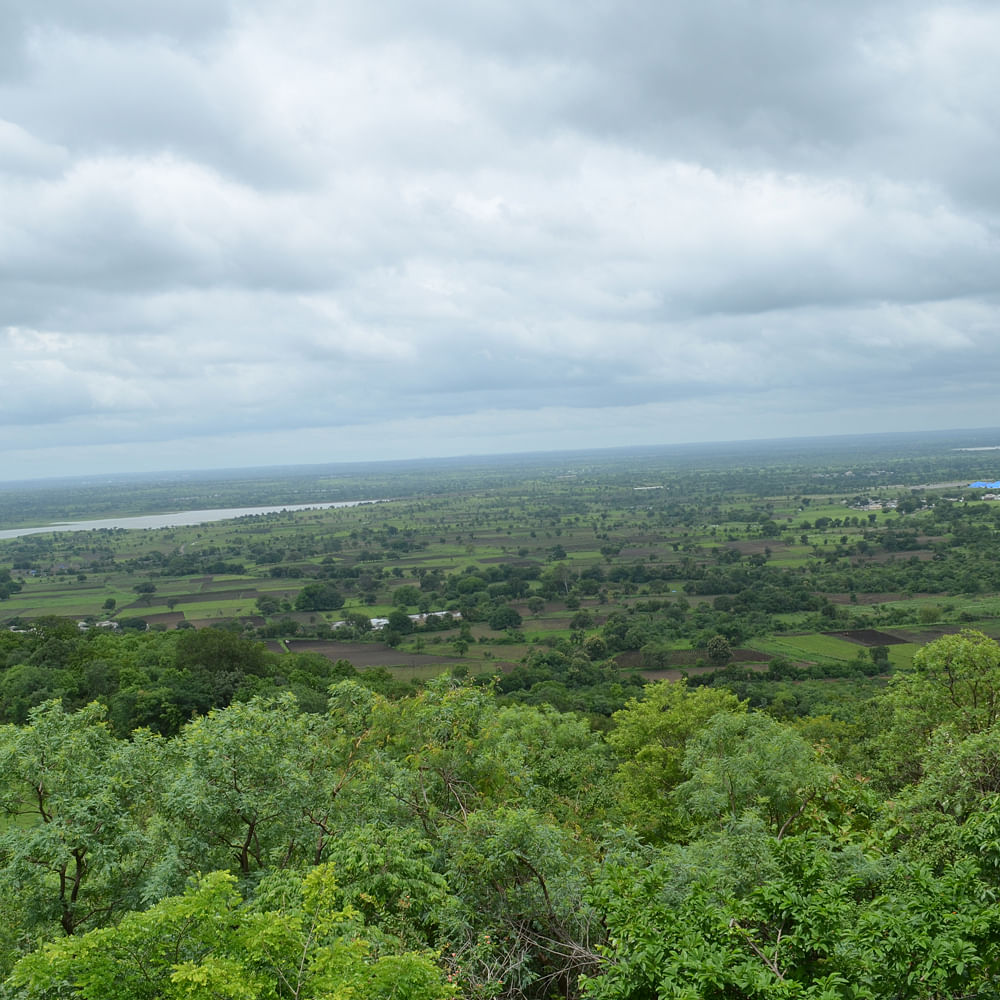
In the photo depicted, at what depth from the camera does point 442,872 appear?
15531mm

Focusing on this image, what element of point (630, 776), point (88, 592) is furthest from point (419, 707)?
point (88, 592)

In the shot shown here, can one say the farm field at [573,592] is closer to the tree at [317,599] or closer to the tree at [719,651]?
the tree at [719,651]

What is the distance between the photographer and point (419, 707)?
21250 millimetres

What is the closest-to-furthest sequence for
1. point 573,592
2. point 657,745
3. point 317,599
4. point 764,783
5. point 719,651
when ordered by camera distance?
point 764,783 < point 657,745 < point 719,651 < point 317,599 < point 573,592

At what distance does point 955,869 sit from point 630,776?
20.9 m

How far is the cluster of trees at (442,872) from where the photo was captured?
954 centimetres

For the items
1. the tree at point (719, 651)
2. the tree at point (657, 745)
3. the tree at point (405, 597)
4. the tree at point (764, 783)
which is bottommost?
the tree at point (719, 651)

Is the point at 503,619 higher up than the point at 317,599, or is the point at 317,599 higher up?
the point at 317,599

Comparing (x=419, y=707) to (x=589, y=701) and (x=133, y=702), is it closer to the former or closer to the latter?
(x=133, y=702)

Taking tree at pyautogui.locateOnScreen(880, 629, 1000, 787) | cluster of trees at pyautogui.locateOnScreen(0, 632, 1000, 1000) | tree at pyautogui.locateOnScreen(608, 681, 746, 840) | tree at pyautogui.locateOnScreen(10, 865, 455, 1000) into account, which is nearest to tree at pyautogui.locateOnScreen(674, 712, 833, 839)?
cluster of trees at pyautogui.locateOnScreen(0, 632, 1000, 1000)

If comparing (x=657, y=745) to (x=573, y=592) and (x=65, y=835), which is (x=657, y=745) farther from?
(x=573, y=592)

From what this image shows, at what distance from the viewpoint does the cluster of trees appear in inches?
376

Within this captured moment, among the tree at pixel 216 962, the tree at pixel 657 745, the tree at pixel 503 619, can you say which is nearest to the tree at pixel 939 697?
the tree at pixel 657 745

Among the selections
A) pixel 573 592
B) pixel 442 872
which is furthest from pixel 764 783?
pixel 573 592
